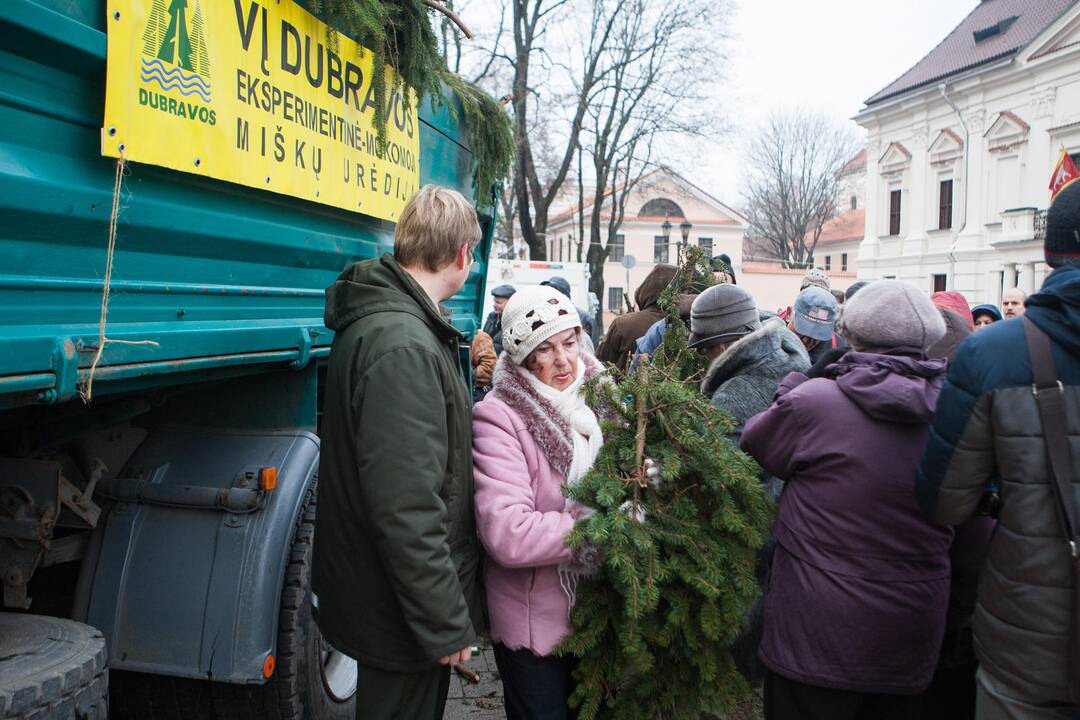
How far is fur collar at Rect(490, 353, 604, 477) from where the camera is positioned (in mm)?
2291

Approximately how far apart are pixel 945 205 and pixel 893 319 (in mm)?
33085

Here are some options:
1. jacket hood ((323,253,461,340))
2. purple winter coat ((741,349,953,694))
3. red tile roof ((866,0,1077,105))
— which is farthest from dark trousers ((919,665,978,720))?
red tile roof ((866,0,1077,105))

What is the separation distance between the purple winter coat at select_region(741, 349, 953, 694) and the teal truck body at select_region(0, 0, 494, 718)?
1.60 metres

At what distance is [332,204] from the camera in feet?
9.65

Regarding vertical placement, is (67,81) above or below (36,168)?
above

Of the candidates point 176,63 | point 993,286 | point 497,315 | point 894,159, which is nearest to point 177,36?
point 176,63

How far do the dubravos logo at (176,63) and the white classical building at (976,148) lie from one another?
92.5 ft

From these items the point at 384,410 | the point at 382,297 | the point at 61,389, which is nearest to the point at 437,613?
the point at 384,410

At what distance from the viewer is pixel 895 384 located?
7.23ft

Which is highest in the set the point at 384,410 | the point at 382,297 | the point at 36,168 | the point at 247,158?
the point at 247,158

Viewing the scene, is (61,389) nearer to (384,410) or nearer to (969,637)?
(384,410)

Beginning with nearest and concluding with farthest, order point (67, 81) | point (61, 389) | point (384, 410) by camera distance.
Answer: point (61, 389) < point (67, 81) < point (384, 410)

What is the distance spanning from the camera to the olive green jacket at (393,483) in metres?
1.89

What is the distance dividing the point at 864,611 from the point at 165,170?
2.20m
